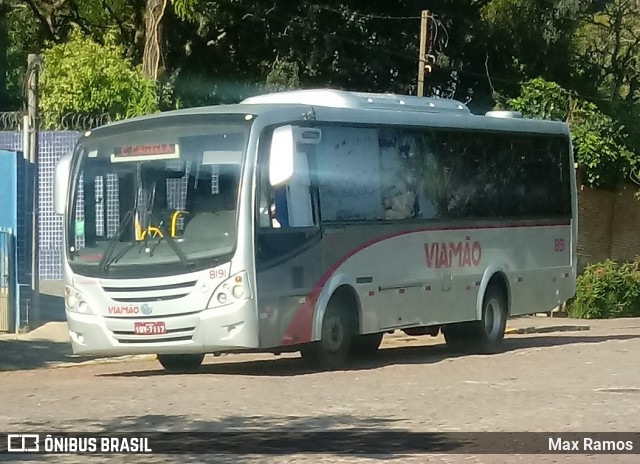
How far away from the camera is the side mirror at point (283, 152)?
1443 cm

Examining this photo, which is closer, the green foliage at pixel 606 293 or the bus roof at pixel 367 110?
the bus roof at pixel 367 110

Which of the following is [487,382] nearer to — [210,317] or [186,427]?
[210,317]

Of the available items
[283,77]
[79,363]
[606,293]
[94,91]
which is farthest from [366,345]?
[283,77]

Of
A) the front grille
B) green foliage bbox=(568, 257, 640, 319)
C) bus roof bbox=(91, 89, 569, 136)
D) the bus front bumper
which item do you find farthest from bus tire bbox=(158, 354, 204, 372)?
green foliage bbox=(568, 257, 640, 319)

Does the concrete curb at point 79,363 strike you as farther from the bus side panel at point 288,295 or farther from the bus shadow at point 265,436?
the bus shadow at point 265,436

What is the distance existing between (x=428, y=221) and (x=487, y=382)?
3.52 metres

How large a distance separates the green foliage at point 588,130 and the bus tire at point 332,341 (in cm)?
1674

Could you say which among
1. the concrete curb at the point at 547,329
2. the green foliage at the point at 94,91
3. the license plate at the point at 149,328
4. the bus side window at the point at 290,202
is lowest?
the concrete curb at the point at 547,329

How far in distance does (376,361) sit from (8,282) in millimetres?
5664

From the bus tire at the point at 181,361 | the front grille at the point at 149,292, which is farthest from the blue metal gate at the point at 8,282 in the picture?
the front grille at the point at 149,292

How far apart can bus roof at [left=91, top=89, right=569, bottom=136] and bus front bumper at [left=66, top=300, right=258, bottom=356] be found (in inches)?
87.5

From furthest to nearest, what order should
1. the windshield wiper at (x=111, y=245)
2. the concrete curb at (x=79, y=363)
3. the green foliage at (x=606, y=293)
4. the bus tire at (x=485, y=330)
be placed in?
the green foliage at (x=606, y=293)
the bus tire at (x=485, y=330)
the concrete curb at (x=79, y=363)
the windshield wiper at (x=111, y=245)

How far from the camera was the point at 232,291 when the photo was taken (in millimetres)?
14273

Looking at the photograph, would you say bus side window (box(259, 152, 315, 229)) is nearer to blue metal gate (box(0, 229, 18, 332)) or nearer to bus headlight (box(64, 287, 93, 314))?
bus headlight (box(64, 287, 93, 314))
